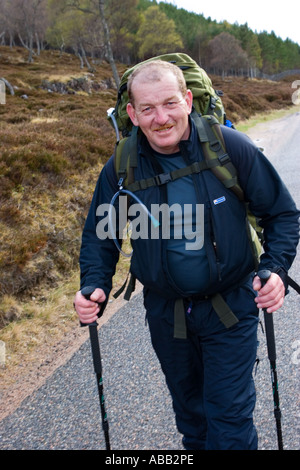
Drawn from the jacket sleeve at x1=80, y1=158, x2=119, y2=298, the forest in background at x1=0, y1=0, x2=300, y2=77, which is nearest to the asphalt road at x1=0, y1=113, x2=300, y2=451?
the jacket sleeve at x1=80, y1=158, x2=119, y2=298

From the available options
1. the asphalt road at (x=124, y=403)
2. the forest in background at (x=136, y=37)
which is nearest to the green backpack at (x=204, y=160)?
the asphalt road at (x=124, y=403)

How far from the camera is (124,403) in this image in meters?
3.34

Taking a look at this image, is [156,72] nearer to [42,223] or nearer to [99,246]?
[99,246]

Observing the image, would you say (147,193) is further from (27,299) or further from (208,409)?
(27,299)

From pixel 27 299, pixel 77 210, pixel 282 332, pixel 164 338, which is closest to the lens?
pixel 164 338

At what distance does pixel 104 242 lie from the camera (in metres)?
Answer: 2.37

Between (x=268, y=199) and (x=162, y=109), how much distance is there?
670 mm

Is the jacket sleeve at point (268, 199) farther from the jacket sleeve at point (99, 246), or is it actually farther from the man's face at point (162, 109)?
the jacket sleeve at point (99, 246)

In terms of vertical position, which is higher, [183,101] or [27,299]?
[183,101]

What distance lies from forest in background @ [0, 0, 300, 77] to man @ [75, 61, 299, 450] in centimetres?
2240

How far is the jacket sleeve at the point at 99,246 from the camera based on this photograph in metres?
2.31

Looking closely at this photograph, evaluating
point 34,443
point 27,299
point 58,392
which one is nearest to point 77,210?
point 27,299

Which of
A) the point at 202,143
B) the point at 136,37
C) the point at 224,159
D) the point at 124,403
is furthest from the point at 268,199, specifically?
the point at 136,37

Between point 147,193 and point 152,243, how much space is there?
25 cm
